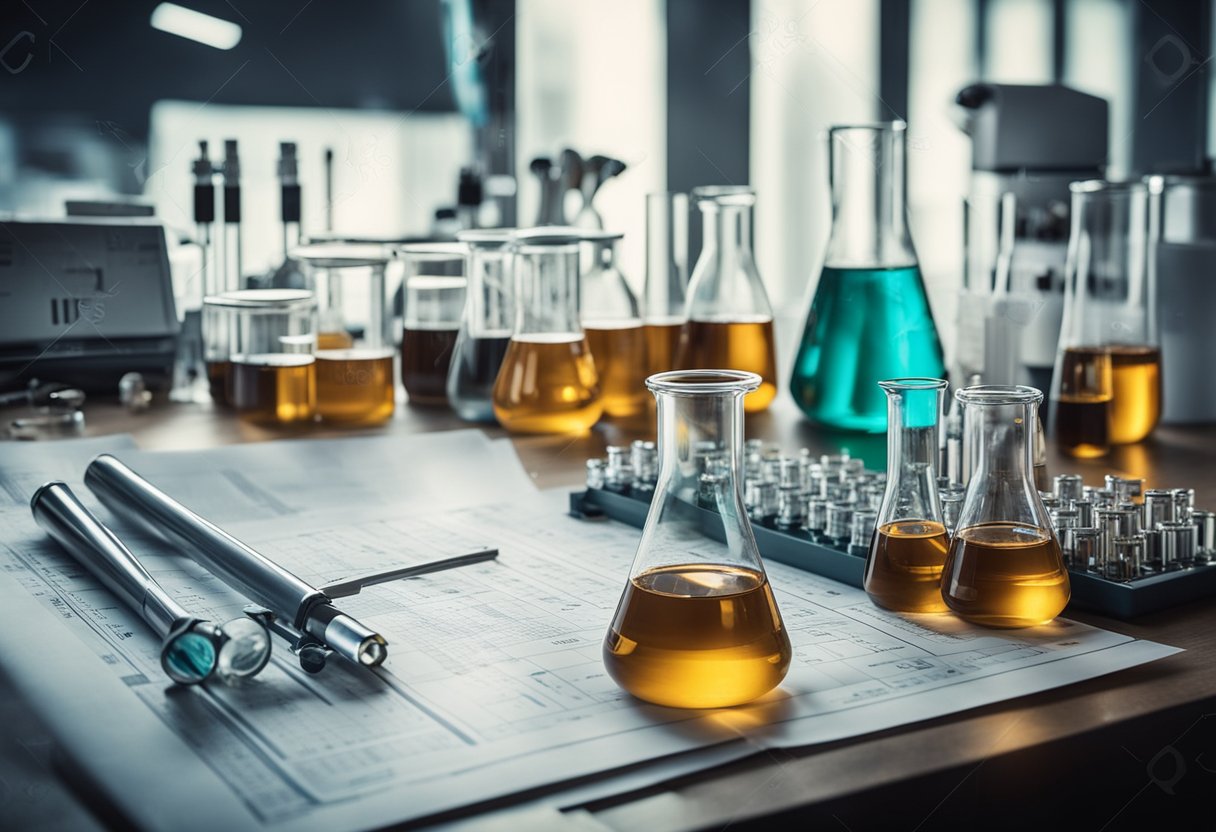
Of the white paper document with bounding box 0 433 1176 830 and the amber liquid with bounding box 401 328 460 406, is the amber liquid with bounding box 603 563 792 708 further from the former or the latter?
the amber liquid with bounding box 401 328 460 406

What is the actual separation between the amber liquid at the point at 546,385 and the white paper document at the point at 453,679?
0.34m

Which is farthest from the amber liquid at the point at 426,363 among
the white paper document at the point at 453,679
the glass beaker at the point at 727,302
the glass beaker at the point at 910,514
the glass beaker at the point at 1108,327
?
the glass beaker at the point at 910,514

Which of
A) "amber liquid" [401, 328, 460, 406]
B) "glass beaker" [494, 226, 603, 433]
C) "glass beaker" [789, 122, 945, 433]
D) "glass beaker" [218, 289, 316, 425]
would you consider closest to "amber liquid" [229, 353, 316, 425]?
"glass beaker" [218, 289, 316, 425]

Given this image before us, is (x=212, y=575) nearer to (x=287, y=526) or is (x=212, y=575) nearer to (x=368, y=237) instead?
(x=287, y=526)

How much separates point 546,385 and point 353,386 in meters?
0.24

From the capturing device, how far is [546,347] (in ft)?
4.09

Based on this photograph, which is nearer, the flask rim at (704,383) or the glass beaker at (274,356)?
the flask rim at (704,383)

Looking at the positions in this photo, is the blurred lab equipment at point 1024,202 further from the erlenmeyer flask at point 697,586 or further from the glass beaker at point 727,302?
the erlenmeyer flask at point 697,586

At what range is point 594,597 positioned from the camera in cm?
76

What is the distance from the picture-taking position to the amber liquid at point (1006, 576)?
2.19 feet

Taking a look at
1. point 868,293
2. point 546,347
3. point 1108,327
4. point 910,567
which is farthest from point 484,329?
point 910,567

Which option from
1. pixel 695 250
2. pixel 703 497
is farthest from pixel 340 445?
pixel 695 250

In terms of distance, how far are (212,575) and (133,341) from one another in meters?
0.81

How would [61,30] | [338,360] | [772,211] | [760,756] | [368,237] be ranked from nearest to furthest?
[760,756] → [338,360] → [368,237] → [61,30] → [772,211]
